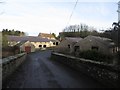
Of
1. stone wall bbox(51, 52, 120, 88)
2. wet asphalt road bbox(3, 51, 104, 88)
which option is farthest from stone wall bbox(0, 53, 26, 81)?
stone wall bbox(51, 52, 120, 88)

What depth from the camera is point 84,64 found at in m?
17.1

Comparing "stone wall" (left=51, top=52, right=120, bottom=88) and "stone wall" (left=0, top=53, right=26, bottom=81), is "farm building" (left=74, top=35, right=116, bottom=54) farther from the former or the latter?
"stone wall" (left=51, top=52, right=120, bottom=88)

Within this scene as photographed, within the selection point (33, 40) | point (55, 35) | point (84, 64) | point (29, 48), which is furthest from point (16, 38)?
point (84, 64)

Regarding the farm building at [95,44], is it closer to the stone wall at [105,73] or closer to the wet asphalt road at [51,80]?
the wet asphalt road at [51,80]

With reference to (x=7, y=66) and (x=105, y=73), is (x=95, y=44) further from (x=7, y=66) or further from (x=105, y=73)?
(x=105, y=73)

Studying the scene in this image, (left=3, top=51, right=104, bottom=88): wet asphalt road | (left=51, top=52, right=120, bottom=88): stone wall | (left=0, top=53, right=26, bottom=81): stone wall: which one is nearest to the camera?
(left=51, top=52, right=120, bottom=88): stone wall

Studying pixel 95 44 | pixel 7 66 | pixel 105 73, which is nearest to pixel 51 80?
pixel 7 66

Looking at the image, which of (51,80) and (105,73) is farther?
(51,80)

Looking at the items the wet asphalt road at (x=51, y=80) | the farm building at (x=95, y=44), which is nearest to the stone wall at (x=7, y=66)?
the wet asphalt road at (x=51, y=80)

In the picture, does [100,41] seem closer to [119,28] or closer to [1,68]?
[119,28]

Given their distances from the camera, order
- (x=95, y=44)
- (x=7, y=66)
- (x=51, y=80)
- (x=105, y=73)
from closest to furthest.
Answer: (x=105, y=73) → (x=51, y=80) → (x=7, y=66) → (x=95, y=44)

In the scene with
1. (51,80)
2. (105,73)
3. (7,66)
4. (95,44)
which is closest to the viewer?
(105,73)

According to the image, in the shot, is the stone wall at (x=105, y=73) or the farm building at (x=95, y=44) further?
the farm building at (x=95, y=44)

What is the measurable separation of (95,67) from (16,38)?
99.8 meters
